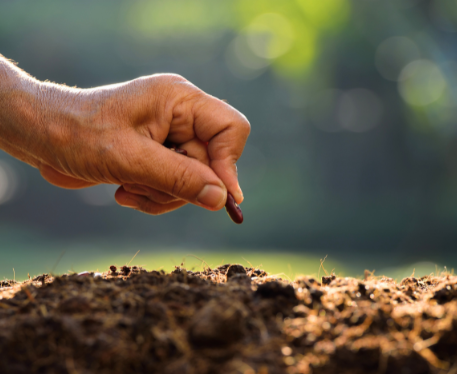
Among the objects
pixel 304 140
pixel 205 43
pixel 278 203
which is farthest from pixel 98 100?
pixel 205 43

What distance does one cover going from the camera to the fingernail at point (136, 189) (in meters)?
2.29

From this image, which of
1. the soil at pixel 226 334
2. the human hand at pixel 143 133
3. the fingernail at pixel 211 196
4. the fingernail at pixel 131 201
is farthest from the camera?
the fingernail at pixel 131 201

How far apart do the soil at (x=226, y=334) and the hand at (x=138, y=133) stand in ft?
2.31

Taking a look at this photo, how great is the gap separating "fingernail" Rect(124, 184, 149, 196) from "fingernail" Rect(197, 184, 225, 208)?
0.52m

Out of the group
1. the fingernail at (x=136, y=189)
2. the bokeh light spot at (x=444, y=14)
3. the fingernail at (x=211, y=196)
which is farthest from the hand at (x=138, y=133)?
the bokeh light spot at (x=444, y=14)

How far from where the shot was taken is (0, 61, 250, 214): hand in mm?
1776

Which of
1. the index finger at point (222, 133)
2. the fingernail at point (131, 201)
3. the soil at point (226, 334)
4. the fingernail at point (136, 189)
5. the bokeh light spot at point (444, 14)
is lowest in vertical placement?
the soil at point (226, 334)

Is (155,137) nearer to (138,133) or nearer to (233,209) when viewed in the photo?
(138,133)

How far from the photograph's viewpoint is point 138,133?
6.07ft

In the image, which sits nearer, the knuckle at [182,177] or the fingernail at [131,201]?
the knuckle at [182,177]

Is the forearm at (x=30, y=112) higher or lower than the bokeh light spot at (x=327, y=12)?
lower

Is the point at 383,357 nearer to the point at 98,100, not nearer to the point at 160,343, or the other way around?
the point at 160,343

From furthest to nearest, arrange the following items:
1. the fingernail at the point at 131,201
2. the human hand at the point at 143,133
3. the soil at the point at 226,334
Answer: the fingernail at the point at 131,201 < the human hand at the point at 143,133 < the soil at the point at 226,334

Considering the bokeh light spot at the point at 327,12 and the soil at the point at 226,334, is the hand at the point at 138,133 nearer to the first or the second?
the soil at the point at 226,334
